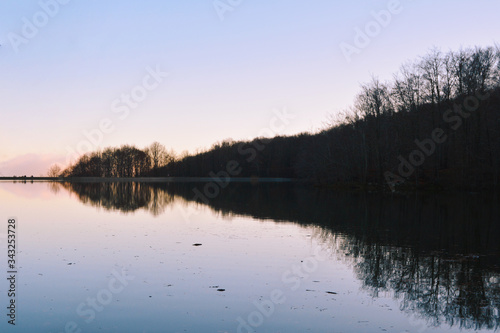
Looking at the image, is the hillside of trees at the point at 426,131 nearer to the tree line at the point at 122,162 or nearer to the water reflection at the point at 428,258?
the water reflection at the point at 428,258

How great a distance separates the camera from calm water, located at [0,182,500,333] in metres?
7.61

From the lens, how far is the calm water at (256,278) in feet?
25.0

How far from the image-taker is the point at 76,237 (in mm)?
17031

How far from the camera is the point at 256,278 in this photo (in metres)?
10.6

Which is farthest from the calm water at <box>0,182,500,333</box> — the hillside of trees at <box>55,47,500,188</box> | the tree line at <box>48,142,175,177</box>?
the tree line at <box>48,142,175,177</box>

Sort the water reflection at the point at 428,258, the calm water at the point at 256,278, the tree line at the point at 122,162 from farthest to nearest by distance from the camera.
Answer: the tree line at the point at 122,162 → the water reflection at the point at 428,258 → the calm water at the point at 256,278

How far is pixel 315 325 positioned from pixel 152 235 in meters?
11.6

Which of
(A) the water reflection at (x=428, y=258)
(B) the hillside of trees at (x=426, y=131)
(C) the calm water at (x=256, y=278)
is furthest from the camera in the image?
(B) the hillside of trees at (x=426, y=131)

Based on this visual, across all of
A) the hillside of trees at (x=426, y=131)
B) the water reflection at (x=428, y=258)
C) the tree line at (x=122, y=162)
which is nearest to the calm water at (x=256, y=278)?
the water reflection at (x=428, y=258)

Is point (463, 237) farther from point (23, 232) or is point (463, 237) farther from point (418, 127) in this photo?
point (418, 127)

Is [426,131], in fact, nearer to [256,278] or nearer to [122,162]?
[256,278]

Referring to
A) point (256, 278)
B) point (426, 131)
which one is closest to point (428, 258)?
point (256, 278)

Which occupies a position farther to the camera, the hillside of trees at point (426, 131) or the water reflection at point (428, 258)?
the hillside of trees at point (426, 131)

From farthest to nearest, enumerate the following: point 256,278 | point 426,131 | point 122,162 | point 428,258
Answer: point 122,162 → point 426,131 → point 428,258 → point 256,278
